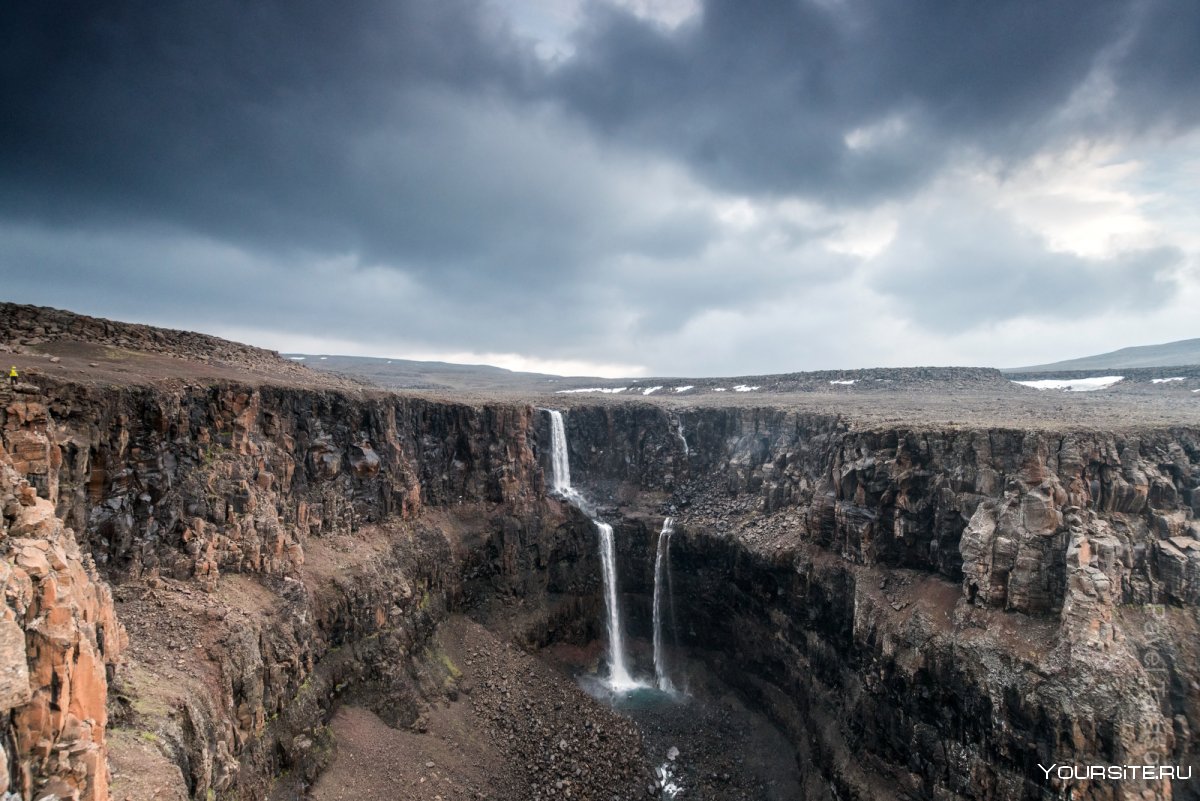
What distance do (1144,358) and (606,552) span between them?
313 ft

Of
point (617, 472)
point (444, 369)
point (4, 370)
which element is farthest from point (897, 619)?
point (444, 369)

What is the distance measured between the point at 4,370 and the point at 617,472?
129 feet

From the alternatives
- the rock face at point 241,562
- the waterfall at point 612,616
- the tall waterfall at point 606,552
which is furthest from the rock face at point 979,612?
the rock face at point 241,562

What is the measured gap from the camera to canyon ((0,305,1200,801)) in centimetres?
1616

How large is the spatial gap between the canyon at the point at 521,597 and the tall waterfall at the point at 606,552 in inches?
18.4

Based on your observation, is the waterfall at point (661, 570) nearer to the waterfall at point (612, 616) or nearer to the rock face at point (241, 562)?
the waterfall at point (612, 616)

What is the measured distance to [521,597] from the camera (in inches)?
1576

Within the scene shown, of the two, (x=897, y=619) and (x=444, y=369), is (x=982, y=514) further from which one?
(x=444, y=369)

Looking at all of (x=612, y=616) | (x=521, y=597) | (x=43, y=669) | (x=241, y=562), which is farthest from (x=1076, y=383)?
(x=43, y=669)

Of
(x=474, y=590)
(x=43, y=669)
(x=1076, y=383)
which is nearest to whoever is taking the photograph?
(x=43, y=669)

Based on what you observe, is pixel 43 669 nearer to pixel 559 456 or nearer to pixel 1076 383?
pixel 559 456

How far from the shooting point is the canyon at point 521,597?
53.0ft

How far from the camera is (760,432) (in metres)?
47.5

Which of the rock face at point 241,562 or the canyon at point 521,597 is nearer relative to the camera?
the rock face at point 241,562
